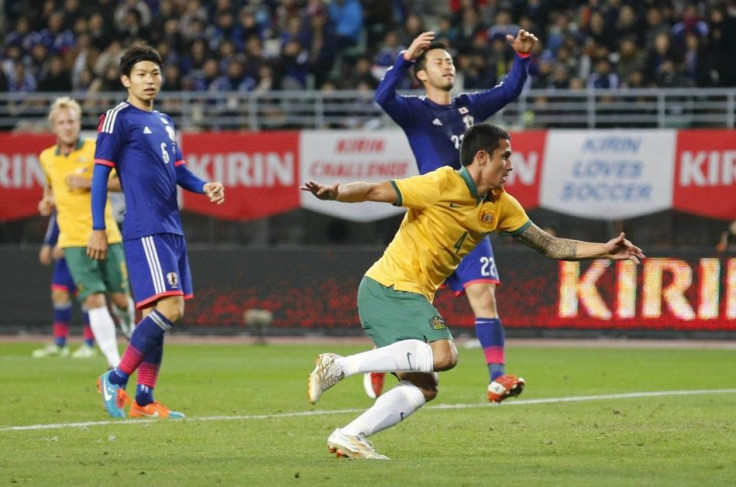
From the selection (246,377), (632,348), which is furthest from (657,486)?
(632,348)

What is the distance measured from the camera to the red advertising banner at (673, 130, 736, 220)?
20.4m

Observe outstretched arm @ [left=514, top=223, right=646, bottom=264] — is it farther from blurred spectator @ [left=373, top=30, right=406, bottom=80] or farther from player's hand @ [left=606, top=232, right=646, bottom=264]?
blurred spectator @ [left=373, top=30, right=406, bottom=80]

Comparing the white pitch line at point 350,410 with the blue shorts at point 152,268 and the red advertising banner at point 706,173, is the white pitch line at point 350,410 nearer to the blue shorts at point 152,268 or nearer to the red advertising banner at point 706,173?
Answer: the blue shorts at point 152,268

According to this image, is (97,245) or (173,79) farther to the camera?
(173,79)

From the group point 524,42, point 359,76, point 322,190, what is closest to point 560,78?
point 359,76

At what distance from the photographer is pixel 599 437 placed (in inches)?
333

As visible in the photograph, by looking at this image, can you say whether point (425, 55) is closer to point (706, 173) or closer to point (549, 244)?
point (549, 244)

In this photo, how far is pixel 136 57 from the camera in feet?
32.2

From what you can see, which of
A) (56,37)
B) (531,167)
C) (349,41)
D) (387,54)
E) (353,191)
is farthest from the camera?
(56,37)

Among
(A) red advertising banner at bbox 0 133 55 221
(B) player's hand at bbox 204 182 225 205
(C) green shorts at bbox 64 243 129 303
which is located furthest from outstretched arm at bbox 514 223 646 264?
(A) red advertising banner at bbox 0 133 55 221

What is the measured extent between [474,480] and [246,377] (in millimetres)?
7477

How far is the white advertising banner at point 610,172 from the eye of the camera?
20.7m

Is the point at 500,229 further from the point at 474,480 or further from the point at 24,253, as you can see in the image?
the point at 24,253

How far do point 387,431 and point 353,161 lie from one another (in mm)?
12788
